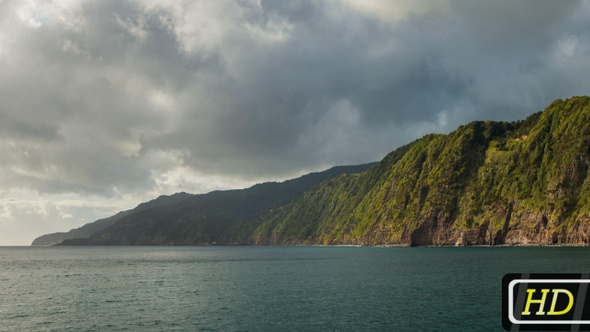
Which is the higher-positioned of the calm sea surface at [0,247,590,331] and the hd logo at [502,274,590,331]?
the hd logo at [502,274,590,331]

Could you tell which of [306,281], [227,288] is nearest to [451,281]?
[306,281]

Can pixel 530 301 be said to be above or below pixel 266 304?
above

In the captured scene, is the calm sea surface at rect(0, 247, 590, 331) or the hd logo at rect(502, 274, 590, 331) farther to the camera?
the calm sea surface at rect(0, 247, 590, 331)

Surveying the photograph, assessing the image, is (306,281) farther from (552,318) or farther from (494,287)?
(552,318)

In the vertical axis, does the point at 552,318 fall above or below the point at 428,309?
above

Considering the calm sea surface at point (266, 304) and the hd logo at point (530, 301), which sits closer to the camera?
the hd logo at point (530, 301)

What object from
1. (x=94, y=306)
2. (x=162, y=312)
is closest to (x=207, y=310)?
(x=162, y=312)

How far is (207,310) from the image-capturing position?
6762cm

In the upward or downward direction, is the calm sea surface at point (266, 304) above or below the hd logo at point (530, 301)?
below

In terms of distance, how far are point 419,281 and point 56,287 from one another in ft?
257

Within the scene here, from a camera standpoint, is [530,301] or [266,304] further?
[266,304]

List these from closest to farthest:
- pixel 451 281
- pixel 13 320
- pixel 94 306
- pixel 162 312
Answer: pixel 13 320 → pixel 162 312 → pixel 94 306 → pixel 451 281

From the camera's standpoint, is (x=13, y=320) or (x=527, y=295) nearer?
(x=527, y=295)

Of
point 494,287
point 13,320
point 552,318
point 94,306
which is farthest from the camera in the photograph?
point 494,287
